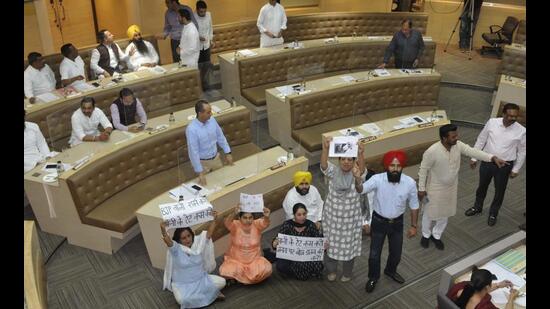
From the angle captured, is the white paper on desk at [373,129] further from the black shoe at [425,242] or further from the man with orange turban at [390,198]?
the man with orange turban at [390,198]

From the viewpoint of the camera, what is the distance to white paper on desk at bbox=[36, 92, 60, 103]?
22.0 feet

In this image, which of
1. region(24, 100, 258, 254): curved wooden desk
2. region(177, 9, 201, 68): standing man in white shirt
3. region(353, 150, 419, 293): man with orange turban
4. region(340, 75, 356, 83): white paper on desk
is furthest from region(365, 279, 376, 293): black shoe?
region(177, 9, 201, 68): standing man in white shirt

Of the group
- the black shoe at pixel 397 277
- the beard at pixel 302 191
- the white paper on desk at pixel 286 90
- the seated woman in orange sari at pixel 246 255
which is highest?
the white paper on desk at pixel 286 90

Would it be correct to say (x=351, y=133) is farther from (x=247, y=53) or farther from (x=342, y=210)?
(x=247, y=53)

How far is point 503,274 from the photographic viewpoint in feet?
13.2

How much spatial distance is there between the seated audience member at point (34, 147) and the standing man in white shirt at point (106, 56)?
2.09m

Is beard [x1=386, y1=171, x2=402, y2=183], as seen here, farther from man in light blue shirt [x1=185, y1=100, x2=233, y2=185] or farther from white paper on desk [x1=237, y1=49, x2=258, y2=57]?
white paper on desk [x1=237, y1=49, x2=258, y2=57]

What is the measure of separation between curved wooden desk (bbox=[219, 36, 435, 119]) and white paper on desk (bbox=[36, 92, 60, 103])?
8.77ft

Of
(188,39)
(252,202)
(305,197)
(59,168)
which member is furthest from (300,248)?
(188,39)

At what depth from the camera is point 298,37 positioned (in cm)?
1024

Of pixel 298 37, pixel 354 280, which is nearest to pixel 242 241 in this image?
pixel 354 280

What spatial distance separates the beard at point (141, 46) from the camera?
798 centimetres

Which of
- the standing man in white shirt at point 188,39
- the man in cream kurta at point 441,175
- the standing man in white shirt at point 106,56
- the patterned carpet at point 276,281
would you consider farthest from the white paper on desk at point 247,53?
the man in cream kurta at point 441,175

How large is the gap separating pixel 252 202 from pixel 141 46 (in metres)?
4.49
